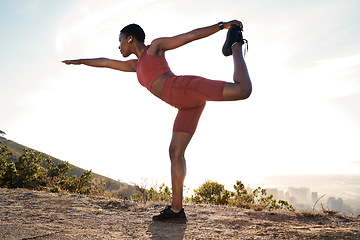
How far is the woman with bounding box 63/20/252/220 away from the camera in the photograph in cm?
307

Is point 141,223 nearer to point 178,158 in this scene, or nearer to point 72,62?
point 178,158

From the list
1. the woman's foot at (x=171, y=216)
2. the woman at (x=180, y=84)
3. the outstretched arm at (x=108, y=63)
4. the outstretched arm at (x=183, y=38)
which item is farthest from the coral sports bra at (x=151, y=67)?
the woman's foot at (x=171, y=216)

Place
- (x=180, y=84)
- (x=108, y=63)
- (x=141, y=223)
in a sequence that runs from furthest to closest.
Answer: (x=108, y=63) → (x=141, y=223) → (x=180, y=84)

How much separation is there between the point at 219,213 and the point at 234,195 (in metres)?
3.82

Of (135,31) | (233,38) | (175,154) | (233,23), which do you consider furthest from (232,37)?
(175,154)

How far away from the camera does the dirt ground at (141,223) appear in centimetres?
283

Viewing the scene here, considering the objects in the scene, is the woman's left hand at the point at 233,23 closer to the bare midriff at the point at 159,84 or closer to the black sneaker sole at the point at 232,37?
the black sneaker sole at the point at 232,37

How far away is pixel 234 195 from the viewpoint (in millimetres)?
7758

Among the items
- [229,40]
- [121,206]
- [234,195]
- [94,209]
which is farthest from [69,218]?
[234,195]

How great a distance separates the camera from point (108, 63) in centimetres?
443

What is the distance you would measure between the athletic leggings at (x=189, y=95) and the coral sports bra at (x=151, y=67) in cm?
16

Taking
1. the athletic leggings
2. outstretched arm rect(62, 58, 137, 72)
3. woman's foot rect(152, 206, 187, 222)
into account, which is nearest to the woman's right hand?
outstretched arm rect(62, 58, 137, 72)

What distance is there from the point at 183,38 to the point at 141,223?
2.24 metres

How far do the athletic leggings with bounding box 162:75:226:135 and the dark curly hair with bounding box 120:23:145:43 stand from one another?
816mm
